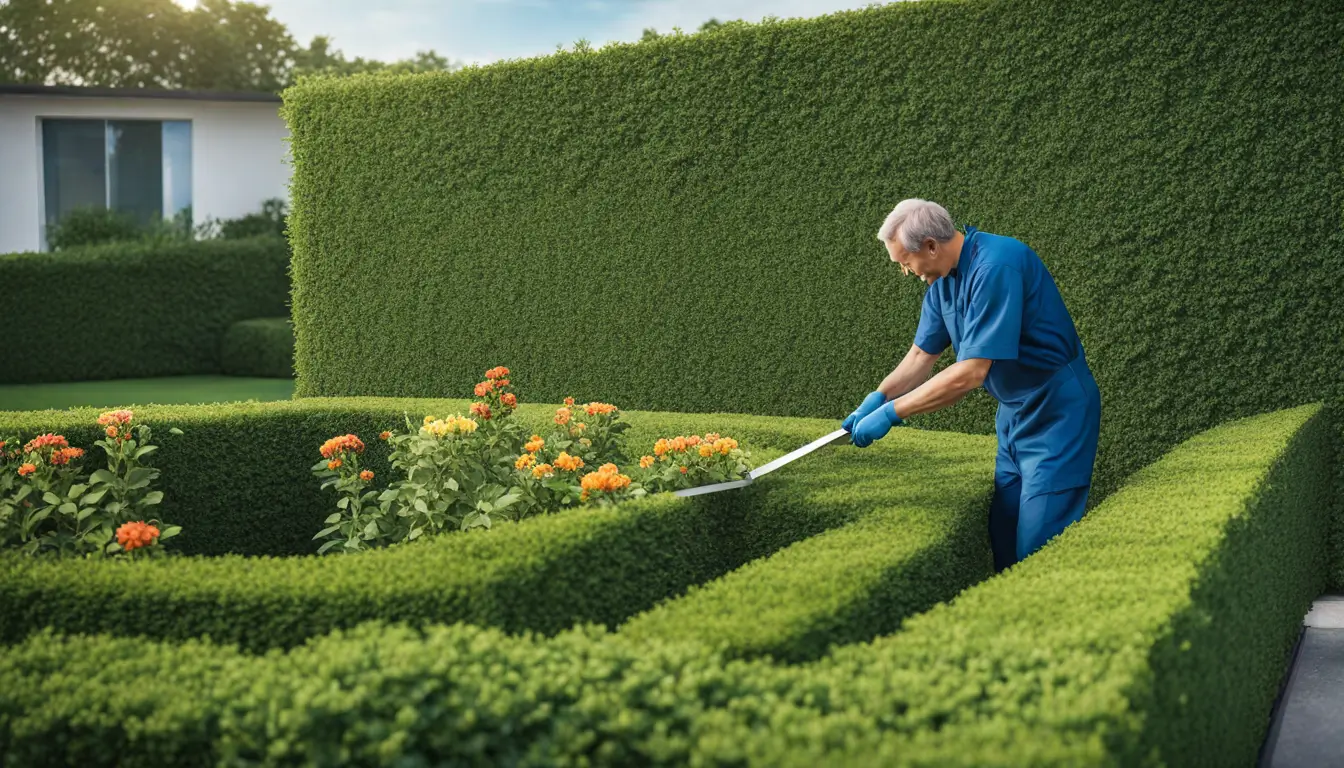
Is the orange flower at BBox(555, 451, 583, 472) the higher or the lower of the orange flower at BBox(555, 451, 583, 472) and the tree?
the lower

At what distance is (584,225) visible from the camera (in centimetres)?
873

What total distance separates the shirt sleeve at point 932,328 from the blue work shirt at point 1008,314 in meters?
0.16

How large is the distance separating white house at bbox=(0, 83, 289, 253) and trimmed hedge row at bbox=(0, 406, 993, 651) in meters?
18.0

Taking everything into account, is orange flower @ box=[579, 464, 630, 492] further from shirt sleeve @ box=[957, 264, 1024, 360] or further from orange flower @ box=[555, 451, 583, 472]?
shirt sleeve @ box=[957, 264, 1024, 360]

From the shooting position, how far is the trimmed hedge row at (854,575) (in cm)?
293

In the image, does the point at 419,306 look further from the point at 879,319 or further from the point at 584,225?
the point at 879,319

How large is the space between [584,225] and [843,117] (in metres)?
2.20

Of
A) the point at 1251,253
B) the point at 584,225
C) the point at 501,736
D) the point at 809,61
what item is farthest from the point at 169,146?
the point at 501,736

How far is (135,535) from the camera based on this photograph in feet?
13.1

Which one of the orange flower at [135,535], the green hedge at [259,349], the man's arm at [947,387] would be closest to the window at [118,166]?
the green hedge at [259,349]

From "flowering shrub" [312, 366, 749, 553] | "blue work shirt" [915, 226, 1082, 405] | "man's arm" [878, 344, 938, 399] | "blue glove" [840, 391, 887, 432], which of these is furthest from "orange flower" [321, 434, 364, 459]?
"blue work shirt" [915, 226, 1082, 405]

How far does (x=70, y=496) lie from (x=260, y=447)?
5.62 ft

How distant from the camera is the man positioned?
14.2 ft

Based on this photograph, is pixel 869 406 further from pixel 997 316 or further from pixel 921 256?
pixel 997 316
